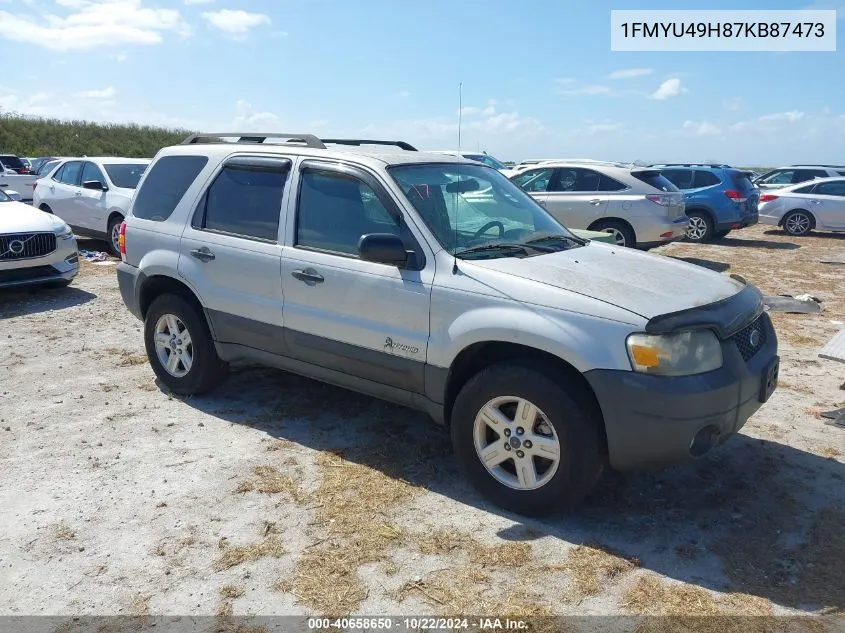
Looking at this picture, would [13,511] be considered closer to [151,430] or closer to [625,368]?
[151,430]

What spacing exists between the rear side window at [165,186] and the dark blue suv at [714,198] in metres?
12.4

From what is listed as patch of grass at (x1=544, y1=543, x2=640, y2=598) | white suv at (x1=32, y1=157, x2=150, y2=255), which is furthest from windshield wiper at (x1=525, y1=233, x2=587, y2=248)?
white suv at (x1=32, y1=157, x2=150, y2=255)

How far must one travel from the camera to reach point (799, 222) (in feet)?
58.9

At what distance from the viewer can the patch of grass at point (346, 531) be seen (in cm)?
319

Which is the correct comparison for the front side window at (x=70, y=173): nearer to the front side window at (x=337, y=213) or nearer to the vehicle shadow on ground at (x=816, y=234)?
the front side window at (x=337, y=213)

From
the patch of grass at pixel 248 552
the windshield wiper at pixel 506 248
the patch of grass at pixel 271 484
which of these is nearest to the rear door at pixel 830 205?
the windshield wiper at pixel 506 248

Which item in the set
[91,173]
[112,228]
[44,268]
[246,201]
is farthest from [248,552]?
[91,173]

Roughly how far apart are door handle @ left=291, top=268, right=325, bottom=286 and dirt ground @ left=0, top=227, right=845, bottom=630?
3.52 ft

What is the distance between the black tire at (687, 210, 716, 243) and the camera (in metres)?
15.5

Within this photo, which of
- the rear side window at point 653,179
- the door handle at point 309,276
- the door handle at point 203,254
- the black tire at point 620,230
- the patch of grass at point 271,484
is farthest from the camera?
the rear side window at point 653,179

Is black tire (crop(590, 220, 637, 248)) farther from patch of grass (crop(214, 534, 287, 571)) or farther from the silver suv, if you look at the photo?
patch of grass (crop(214, 534, 287, 571))

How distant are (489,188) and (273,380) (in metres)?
2.44

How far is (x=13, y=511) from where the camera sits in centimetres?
390

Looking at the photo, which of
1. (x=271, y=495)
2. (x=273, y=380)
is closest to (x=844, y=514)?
(x=271, y=495)
